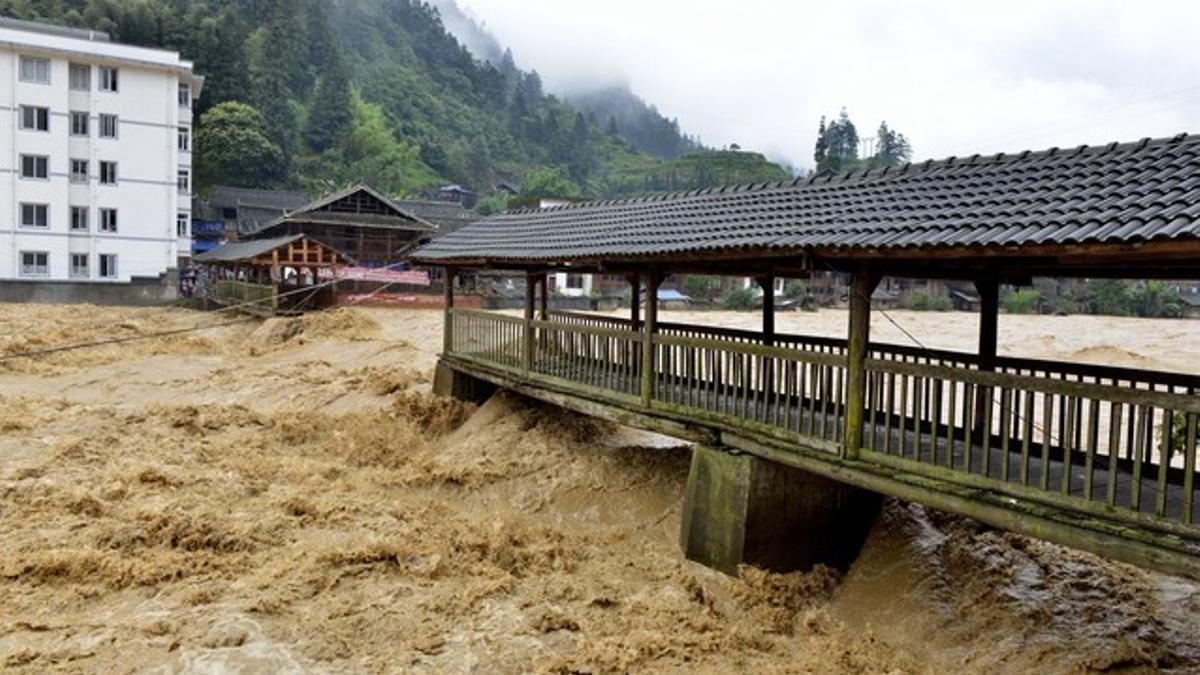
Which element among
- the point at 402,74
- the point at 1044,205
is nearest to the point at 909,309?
the point at 1044,205

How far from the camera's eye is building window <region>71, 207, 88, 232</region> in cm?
4009

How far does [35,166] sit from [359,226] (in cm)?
1469

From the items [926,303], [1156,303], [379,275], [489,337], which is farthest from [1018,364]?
[1156,303]

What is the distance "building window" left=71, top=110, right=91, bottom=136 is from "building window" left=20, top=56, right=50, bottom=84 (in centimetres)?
176

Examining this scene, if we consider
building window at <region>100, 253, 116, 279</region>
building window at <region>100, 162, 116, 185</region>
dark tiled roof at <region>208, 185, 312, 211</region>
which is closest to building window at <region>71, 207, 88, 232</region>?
building window at <region>100, 253, 116, 279</region>

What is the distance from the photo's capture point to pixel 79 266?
132 feet

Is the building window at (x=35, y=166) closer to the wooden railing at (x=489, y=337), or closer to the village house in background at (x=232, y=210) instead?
the village house in background at (x=232, y=210)

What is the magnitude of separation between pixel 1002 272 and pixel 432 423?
9.54 meters

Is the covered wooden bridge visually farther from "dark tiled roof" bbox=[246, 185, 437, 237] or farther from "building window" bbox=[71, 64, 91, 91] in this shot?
"building window" bbox=[71, 64, 91, 91]

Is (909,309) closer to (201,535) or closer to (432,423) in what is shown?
(432,423)

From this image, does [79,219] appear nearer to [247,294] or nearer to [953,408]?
[247,294]

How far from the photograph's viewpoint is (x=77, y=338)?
26562 mm

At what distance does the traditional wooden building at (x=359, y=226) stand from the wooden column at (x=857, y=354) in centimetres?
3524

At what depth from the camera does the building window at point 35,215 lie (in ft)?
128
